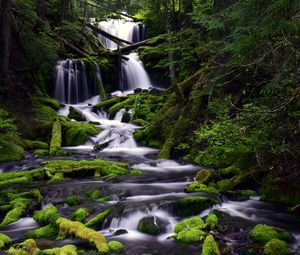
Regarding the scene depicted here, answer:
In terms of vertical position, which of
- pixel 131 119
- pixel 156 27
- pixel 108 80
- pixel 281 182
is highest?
pixel 156 27

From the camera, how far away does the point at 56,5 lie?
97.2 ft

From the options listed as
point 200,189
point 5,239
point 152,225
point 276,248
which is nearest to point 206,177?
point 200,189

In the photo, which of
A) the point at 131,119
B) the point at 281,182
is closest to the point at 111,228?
the point at 281,182

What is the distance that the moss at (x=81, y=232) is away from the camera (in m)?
6.60

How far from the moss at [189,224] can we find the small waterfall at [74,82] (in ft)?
61.4

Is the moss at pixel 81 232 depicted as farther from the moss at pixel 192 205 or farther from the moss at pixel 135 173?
the moss at pixel 135 173

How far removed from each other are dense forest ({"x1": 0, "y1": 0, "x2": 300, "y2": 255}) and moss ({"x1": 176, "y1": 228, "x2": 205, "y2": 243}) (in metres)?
0.03

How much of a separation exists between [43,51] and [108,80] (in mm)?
8103

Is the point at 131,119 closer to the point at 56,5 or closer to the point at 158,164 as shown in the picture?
the point at 158,164

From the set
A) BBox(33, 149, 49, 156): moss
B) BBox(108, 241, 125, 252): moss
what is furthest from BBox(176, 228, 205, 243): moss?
BBox(33, 149, 49, 156): moss

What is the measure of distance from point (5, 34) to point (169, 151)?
10.1 meters

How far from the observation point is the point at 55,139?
54.0ft

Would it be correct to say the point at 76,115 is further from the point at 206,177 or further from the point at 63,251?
the point at 63,251

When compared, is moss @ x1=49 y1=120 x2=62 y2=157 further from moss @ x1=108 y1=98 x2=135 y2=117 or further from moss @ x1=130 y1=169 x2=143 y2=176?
moss @ x1=108 y1=98 x2=135 y2=117
